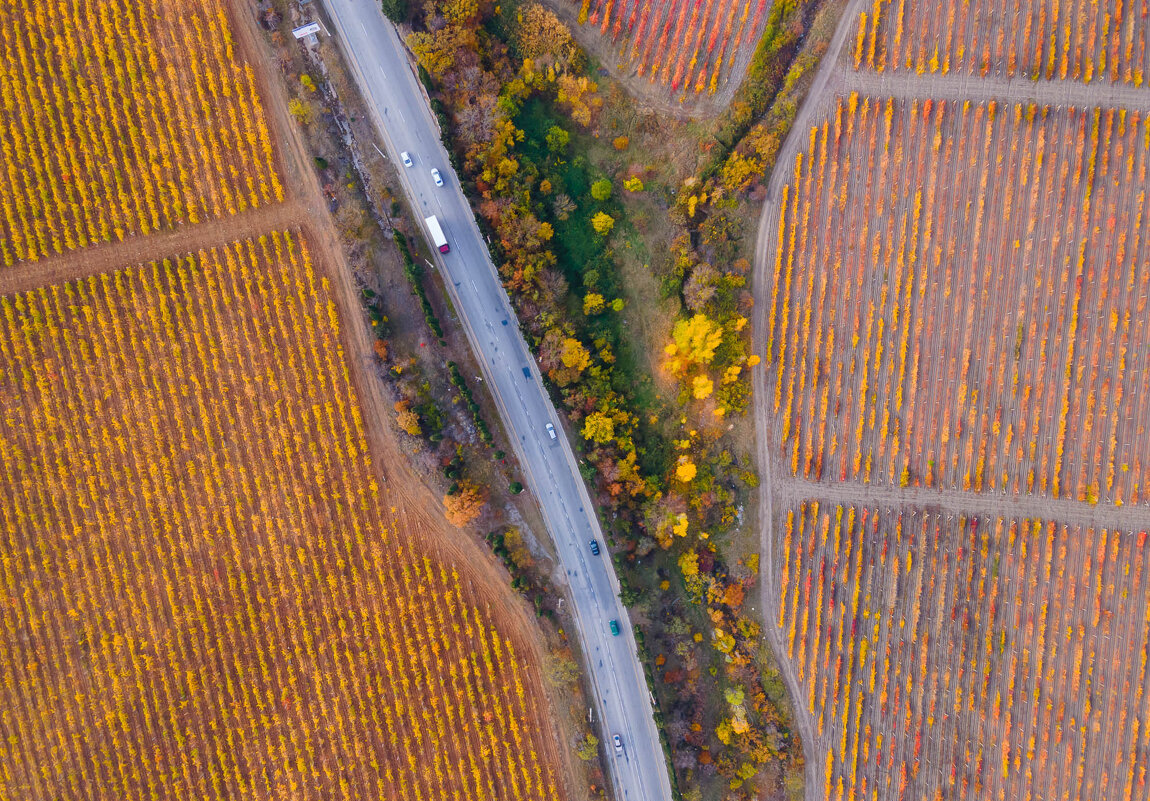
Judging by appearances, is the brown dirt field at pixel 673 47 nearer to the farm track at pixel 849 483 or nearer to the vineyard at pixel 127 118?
the farm track at pixel 849 483

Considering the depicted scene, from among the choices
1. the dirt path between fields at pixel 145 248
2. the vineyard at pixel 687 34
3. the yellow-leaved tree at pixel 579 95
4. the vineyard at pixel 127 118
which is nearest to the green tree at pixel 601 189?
the yellow-leaved tree at pixel 579 95

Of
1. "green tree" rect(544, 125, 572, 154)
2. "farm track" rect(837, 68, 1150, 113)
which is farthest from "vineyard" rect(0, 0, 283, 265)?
"farm track" rect(837, 68, 1150, 113)

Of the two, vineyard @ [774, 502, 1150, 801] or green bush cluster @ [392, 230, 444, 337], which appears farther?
green bush cluster @ [392, 230, 444, 337]

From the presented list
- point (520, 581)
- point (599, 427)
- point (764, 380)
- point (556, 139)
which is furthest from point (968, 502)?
point (556, 139)

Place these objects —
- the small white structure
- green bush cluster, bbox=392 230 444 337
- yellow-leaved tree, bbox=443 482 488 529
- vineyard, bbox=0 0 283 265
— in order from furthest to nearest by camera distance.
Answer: the small white structure, vineyard, bbox=0 0 283 265, green bush cluster, bbox=392 230 444 337, yellow-leaved tree, bbox=443 482 488 529

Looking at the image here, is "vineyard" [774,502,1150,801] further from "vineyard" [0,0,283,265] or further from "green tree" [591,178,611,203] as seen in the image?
"vineyard" [0,0,283,265]
